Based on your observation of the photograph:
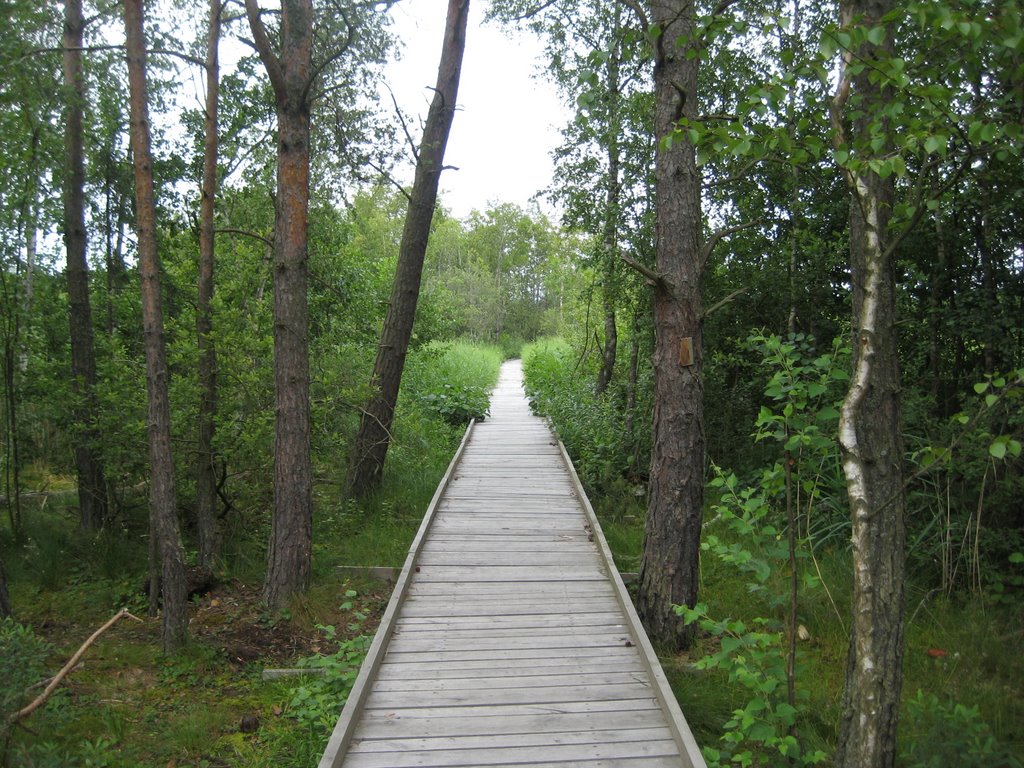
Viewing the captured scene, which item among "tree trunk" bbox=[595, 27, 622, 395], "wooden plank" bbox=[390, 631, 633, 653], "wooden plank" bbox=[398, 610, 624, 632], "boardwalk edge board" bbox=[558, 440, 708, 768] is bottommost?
"wooden plank" bbox=[390, 631, 633, 653]

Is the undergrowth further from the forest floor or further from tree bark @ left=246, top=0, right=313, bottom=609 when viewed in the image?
tree bark @ left=246, top=0, right=313, bottom=609

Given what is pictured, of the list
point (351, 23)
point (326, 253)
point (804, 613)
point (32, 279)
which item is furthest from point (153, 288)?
point (804, 613)

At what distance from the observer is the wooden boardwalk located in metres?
4.11

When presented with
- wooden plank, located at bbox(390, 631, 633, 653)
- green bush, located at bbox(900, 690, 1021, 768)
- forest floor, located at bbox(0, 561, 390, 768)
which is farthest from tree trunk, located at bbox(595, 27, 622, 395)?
green bush, located at bbox(900, 690, 1021, 768)

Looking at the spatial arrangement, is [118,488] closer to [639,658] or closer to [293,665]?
[293,665]

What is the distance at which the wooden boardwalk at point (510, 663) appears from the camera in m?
4.11

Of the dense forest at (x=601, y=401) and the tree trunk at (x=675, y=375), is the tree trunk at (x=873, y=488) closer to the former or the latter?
the dense forest at (x=601, y=401)

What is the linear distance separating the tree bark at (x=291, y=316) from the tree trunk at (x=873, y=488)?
513 cm

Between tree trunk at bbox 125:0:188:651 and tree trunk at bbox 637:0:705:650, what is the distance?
4.01 m

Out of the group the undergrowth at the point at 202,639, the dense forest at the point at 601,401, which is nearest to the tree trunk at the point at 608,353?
the dense forest at the point at 601,401

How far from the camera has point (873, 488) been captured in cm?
332

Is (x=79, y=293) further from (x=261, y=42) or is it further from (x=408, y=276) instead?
(x=261, y=42)

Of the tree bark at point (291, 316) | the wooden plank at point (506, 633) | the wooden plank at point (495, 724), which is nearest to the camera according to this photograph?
the wooden plank at point (495, 724)

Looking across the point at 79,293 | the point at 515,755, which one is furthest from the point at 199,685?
the point at 79,293
